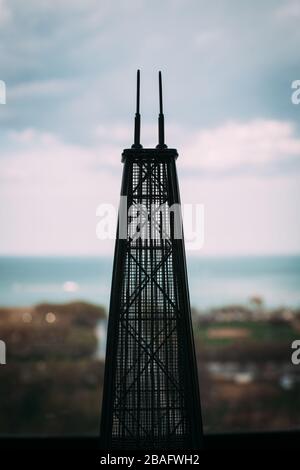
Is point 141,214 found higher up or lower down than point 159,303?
higher up

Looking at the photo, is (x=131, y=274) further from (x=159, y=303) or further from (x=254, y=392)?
(x=254, y=392)

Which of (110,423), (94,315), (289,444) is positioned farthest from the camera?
(94,315)

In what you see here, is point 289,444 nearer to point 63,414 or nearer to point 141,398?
point 141,398

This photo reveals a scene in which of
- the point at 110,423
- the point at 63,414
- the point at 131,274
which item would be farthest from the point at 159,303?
the point at 63,414

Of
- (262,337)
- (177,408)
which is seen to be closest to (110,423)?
(177,408)

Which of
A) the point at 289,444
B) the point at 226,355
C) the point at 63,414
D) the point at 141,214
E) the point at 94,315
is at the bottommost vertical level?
the point at 289,444

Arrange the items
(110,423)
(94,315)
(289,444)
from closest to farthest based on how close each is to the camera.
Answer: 1. (110,423)
2. (289,444)
3. (94,315)

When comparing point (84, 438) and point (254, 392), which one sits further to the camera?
point (254, 392)
